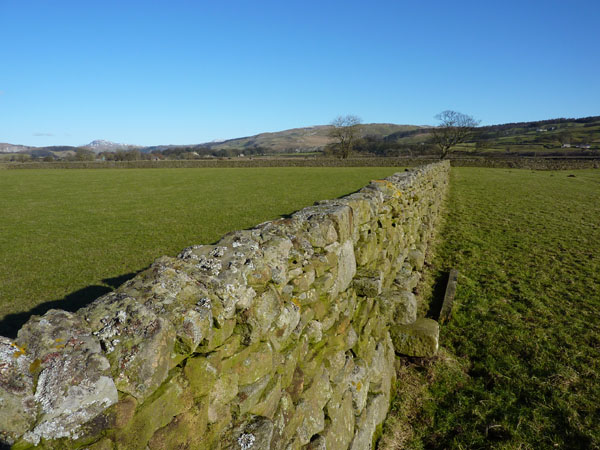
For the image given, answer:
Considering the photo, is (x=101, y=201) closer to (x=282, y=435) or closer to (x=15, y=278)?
(x=15, y=278)

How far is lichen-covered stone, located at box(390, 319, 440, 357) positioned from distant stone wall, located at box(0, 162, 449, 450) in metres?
1.06

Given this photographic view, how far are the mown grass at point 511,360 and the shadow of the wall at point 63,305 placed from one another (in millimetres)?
5191

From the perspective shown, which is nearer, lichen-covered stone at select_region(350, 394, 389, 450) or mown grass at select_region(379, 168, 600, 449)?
lichen-covered stone at select_region(350, 394, 389, 450)

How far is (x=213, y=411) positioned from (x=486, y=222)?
13743mm

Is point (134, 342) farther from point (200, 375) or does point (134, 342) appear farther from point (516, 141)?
point (516, 141)

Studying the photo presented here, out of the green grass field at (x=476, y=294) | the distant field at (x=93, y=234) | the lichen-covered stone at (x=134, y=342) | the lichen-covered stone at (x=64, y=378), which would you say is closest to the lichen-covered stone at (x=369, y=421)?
the green grass field at (x=476, y=294)

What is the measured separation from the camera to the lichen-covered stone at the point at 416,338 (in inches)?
186

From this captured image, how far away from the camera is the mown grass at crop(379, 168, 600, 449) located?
3.60 m

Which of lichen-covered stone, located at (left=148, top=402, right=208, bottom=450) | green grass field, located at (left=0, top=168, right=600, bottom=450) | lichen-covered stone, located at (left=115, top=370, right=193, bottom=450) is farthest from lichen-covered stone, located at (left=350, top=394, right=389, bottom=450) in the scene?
lichen-covered stone, located at (left=115, top=370, right=193, bottom=450)

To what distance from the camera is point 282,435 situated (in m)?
2.24

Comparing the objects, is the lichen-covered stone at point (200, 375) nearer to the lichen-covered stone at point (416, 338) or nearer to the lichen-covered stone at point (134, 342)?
the lichen-covered stone at point (134, 342)

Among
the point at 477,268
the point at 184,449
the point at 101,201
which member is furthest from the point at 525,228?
the point at 101,201

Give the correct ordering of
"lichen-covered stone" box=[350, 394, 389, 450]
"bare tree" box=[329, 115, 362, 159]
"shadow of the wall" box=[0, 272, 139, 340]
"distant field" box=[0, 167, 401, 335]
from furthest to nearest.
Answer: "bare tree" box=[329, 115, 362, 159], "distant field" box=[0, 167, 401, 335], "shadow of the wall" box=[0, 272, 139, 340], "lichen-covered stone" box=[350, 394, 389, 450]

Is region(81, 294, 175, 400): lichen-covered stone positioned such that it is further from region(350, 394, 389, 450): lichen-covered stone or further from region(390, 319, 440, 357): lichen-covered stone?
region(390, 319, 440, 357): lichen-covered stone
